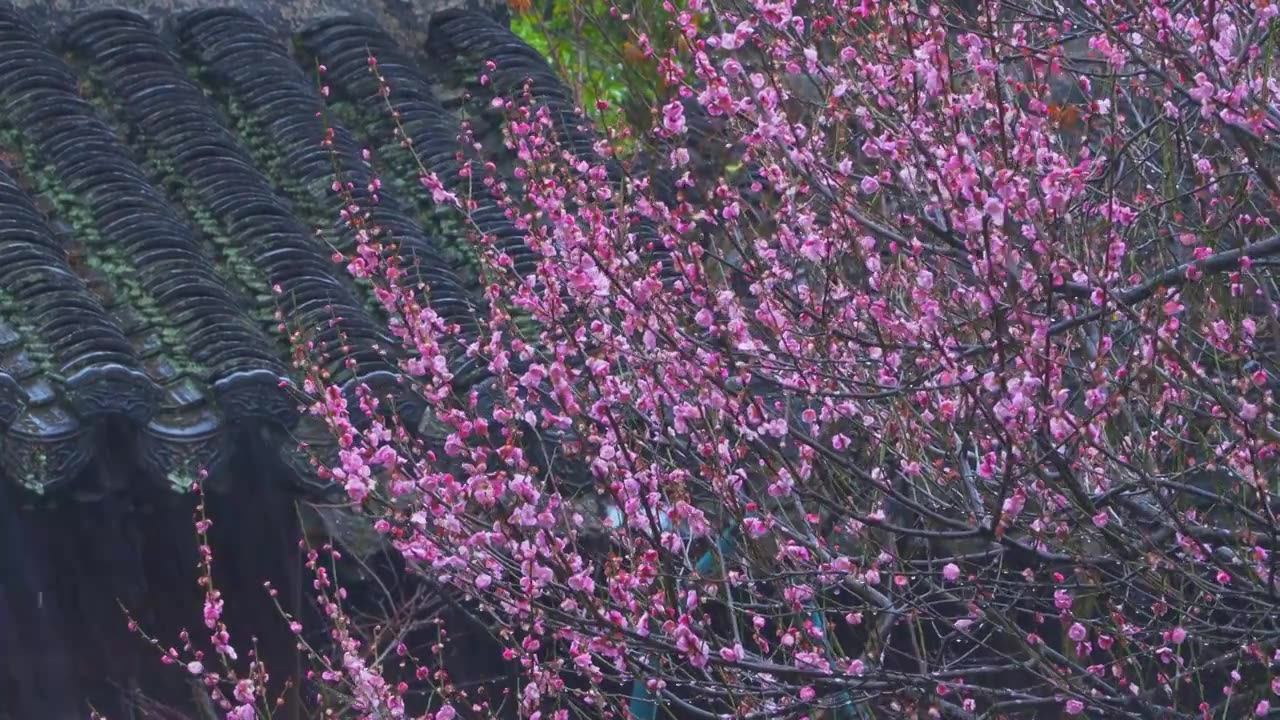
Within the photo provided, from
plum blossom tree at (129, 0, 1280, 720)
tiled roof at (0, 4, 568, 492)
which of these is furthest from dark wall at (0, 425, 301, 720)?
plum blossom tree at (129, 0, 1280, 720)

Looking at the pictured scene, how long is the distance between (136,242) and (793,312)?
1.95m

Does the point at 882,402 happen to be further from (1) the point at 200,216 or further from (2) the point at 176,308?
(1) the point at 200,216

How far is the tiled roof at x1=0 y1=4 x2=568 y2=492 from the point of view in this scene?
4.30 meters

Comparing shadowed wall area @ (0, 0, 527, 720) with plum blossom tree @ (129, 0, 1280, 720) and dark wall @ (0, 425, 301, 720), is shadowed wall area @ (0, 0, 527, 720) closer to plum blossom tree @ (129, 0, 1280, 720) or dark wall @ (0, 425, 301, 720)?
dark wall @ (0, 425, 301, 720)

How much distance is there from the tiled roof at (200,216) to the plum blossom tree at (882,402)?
1.02 feet

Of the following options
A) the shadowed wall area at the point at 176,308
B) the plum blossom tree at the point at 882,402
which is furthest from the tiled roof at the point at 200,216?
the plum blossom tree at the point at 882,402

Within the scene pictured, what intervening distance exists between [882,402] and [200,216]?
2213 millimetres

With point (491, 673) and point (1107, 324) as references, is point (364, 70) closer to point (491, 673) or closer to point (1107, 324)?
point (491, 673)

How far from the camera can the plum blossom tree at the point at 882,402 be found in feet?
11.5

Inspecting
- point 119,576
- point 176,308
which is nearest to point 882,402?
point 176,308

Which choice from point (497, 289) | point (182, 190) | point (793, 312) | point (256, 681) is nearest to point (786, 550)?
point (793, 312)

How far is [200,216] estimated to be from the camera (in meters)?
5.35

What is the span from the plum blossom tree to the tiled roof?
31cm

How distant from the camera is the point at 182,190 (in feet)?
17.8
